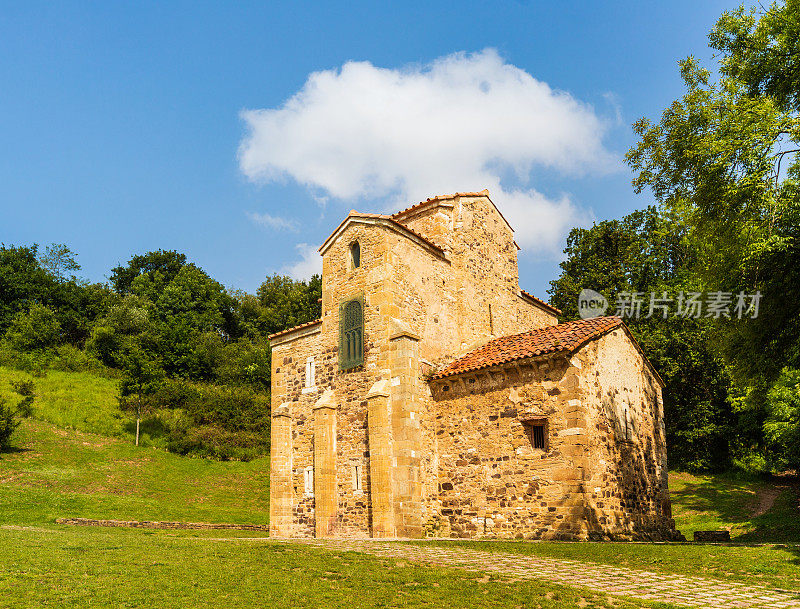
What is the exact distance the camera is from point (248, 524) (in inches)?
1029

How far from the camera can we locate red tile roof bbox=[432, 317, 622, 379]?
17.5 metres

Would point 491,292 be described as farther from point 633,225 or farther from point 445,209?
point 633,225

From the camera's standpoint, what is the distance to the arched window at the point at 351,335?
20375 mm

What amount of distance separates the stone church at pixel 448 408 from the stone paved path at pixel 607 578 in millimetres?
4534

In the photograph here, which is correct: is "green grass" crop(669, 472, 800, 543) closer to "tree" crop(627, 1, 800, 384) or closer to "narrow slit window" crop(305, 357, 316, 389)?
"tree" crop(627, 1, 800, 384)

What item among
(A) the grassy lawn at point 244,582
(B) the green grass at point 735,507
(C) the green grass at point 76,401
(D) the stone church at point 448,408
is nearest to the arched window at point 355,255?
(D) the stone church at point 448,408

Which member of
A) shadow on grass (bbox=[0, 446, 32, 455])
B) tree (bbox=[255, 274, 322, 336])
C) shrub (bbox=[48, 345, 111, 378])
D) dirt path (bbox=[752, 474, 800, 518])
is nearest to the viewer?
dirt path (bbox=[752, 474, 800, 518])

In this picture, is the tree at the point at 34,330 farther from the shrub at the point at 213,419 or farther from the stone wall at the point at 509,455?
the stone wall at the point at 509,455

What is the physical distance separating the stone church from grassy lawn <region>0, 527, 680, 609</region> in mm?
6909

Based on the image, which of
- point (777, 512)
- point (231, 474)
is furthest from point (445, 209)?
point (231, 474)

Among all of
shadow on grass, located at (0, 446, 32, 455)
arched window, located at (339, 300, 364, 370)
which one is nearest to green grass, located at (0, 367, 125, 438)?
shadow on grass, located at (0, 446, 32, 455)

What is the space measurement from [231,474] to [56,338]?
29.2 m

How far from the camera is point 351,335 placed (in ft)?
68.1

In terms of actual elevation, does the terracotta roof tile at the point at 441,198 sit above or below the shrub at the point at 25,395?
above
